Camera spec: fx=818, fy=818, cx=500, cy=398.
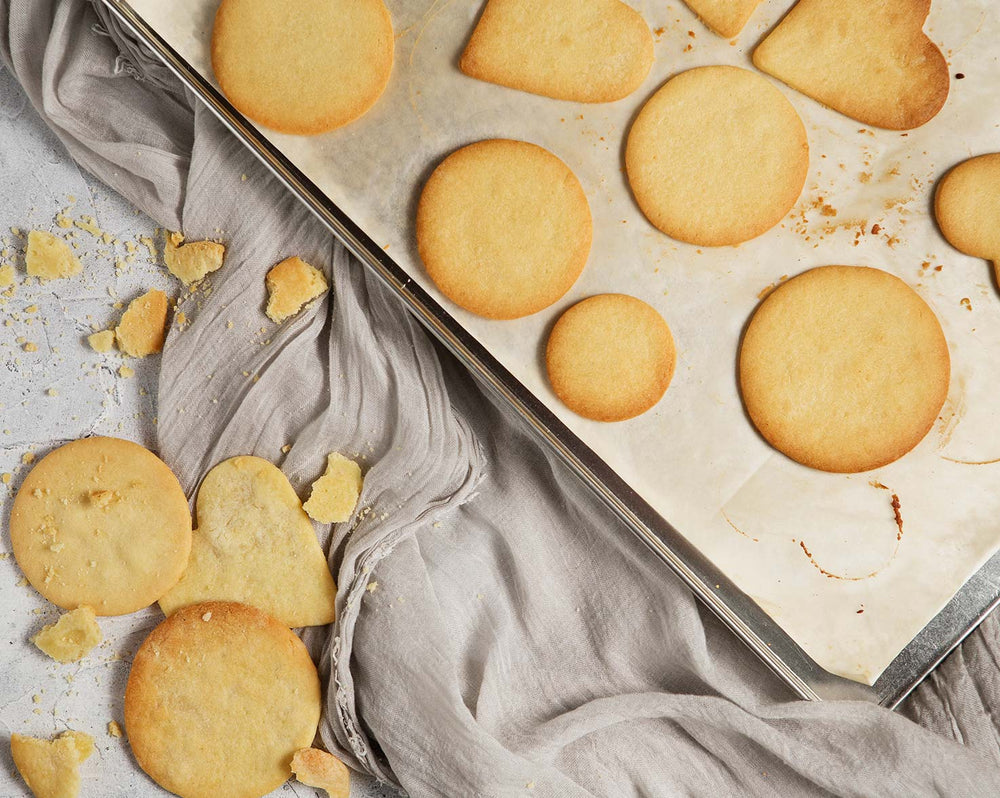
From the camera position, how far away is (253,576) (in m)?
0.96

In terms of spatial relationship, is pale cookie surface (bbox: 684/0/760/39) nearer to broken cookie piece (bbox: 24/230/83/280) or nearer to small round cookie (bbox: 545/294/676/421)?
small round cookie (bbox: 545/294/676/421)

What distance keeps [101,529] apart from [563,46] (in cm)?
75

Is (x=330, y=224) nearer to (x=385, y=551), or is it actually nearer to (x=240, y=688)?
(x=385, y=551)

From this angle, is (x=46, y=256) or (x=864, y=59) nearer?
(x=864, y=59)

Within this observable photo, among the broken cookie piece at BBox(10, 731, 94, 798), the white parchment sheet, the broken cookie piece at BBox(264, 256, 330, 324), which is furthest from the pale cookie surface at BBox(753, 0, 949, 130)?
the broken cookie piece at BBox(10, 731, 94, 798)

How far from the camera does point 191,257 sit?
0.98 m

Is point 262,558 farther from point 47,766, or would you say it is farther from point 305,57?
point 305,57

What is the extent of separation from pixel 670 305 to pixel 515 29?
1.10 ft

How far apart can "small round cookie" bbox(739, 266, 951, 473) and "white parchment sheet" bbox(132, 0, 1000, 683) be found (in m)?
0.02

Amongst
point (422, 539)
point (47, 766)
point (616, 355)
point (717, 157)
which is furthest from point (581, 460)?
point (47, 766)

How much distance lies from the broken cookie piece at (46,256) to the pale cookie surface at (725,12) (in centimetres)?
78

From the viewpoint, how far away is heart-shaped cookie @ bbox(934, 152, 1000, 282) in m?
0.84

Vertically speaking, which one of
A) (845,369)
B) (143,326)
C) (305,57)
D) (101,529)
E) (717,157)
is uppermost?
(305,57)

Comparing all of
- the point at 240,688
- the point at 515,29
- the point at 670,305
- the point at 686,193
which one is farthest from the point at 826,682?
the point at 515,29
